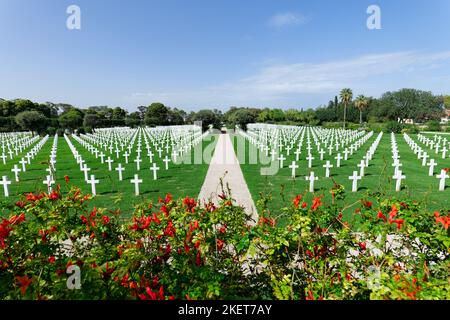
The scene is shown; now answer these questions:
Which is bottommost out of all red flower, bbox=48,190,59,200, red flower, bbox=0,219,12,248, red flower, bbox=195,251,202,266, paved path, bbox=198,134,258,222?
paved path, bbox=198,134,258,222

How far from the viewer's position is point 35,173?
15.2 meters

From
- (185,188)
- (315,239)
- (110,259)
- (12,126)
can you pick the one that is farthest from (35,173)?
(12,126)

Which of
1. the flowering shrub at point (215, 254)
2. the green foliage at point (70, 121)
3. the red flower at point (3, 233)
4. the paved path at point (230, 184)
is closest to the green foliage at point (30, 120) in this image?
the green foliage at point (70, 121)

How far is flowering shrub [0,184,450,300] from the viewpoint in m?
2.18

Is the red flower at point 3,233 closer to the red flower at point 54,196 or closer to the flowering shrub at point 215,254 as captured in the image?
the flowering shrub at point 215,254

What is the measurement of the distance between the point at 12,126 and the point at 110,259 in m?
68.0

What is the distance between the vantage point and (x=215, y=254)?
9.20 ft

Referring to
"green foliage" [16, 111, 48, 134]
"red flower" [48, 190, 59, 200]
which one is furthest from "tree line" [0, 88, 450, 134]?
"red flower" [48, 190, 59, 200]

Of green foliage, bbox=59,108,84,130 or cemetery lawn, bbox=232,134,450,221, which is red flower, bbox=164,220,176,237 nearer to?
cemetery lawn, bbox=232,134,450,221

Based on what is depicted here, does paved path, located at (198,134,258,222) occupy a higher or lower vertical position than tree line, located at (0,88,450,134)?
lower

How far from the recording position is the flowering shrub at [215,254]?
218cm

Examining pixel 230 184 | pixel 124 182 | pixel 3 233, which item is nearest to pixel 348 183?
pixel 230 184
